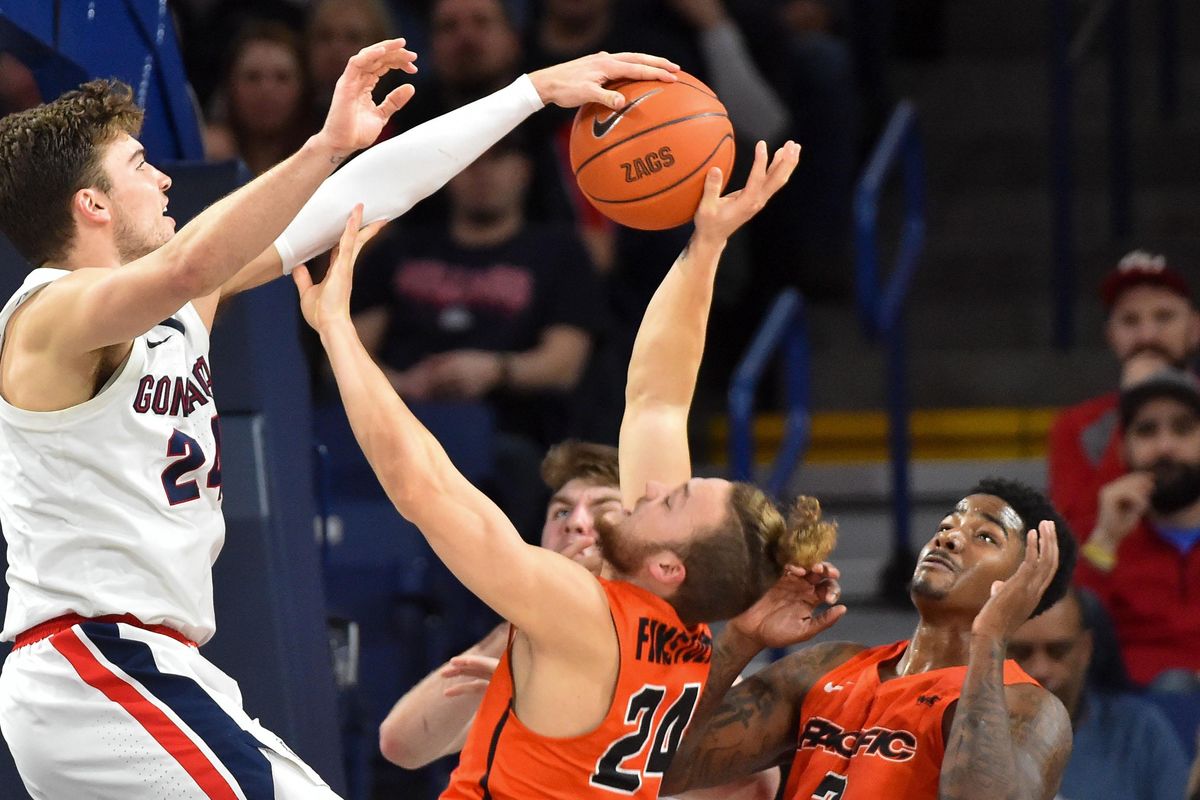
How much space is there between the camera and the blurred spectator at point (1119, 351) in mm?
6586

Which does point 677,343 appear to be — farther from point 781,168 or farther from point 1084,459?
point 1084,459

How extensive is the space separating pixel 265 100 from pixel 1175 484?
3729 mm

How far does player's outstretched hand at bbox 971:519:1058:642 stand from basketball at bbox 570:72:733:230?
1093mm

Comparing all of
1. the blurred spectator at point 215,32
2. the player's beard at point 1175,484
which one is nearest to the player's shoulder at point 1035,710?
the player's beard at point 1175,484

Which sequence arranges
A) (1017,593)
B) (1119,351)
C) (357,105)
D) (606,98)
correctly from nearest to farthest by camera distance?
(357,105), (1017,593), (606,98), (1119,351)

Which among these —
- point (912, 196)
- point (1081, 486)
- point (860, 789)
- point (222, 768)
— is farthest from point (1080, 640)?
point (222, 768)

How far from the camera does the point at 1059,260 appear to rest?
7.96 m

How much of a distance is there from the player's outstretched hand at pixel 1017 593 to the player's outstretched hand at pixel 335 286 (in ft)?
4.66

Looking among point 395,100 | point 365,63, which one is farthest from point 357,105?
point 395,100

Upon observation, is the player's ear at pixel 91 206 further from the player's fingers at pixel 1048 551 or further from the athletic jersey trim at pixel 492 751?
the player's fingers at pixel 1048 551

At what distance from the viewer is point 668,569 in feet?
12.1

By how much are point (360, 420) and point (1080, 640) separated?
116 inches

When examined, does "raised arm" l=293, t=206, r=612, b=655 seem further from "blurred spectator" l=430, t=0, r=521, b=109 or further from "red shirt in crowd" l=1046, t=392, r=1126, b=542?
"blurred spectator" l=430, t=0, r=521, b=109

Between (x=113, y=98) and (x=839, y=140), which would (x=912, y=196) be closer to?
(x=839, y=140)
